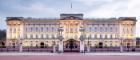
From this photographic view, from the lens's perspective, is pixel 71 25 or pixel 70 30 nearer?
pixel 71 25

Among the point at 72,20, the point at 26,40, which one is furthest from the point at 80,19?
the point at 26,40

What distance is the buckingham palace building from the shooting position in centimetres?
7962

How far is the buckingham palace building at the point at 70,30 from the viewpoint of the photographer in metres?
79.6

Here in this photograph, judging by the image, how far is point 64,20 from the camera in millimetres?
79625

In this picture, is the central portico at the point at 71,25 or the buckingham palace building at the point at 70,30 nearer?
the central portico at the point at 71,25

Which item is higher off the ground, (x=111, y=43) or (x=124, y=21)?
(x=124, y=21)

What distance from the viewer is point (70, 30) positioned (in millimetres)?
80438

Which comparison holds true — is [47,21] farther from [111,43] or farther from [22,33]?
[111,43]

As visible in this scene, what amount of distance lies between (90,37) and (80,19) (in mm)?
5038

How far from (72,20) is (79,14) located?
121 inches

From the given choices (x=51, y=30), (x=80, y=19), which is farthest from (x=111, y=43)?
(x=51, y=30)

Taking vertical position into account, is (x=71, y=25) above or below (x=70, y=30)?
above

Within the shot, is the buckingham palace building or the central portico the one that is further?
the buckingham palace building

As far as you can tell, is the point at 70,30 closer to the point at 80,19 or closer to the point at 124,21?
the point at 80,19
